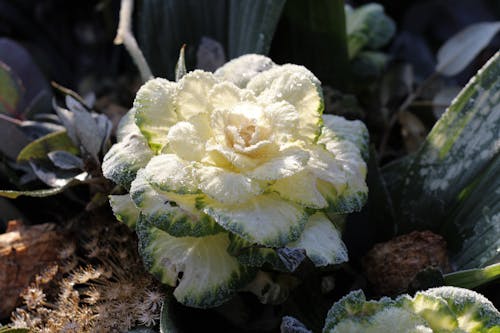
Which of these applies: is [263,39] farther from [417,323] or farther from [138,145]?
[417,323]

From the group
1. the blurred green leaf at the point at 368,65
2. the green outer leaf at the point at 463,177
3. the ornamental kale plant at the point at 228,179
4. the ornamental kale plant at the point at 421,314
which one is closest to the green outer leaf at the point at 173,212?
the ornamental kale plant at the point at 228,179

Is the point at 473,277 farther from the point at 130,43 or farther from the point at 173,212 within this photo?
the point at 130,43

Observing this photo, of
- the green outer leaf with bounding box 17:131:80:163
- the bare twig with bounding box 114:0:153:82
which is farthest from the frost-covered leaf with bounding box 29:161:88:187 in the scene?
the bare twig with bounding box 114:0:153:82

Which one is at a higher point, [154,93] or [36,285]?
[154,93]

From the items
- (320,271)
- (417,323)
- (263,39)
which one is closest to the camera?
(417,323)

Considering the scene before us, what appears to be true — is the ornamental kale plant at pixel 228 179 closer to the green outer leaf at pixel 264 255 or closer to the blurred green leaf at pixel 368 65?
the green outer leaf at pixel 264 255

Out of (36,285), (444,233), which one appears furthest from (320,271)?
(36,285)

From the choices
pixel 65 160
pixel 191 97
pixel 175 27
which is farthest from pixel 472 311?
pixel 175 27

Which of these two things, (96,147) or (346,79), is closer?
(96,147)
